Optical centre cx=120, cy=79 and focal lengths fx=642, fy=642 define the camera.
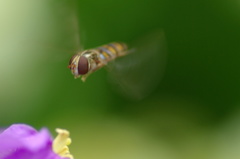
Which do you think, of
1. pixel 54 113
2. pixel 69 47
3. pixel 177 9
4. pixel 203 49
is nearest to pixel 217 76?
pixel 203 49

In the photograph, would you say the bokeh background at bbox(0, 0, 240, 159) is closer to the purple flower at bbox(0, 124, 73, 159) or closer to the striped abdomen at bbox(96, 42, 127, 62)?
the striped abdomen at bbox(96, 42, 127, 62)

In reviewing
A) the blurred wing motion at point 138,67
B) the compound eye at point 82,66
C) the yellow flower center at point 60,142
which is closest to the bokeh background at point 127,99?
the blurred wing motion at point 138,67

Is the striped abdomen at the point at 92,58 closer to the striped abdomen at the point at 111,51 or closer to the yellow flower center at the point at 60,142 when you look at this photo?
the striped abdomen at the point at 111,51

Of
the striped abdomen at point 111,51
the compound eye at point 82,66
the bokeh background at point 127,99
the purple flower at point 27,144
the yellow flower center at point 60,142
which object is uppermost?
the compound eye at point 82,66

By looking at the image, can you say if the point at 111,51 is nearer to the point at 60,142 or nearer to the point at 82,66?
the point at 82,66

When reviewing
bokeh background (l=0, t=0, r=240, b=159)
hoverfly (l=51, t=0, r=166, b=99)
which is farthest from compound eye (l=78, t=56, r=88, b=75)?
bokeh background (l=0, t=0, r=240, b=159)

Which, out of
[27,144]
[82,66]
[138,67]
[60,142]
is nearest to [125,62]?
[138,67]
